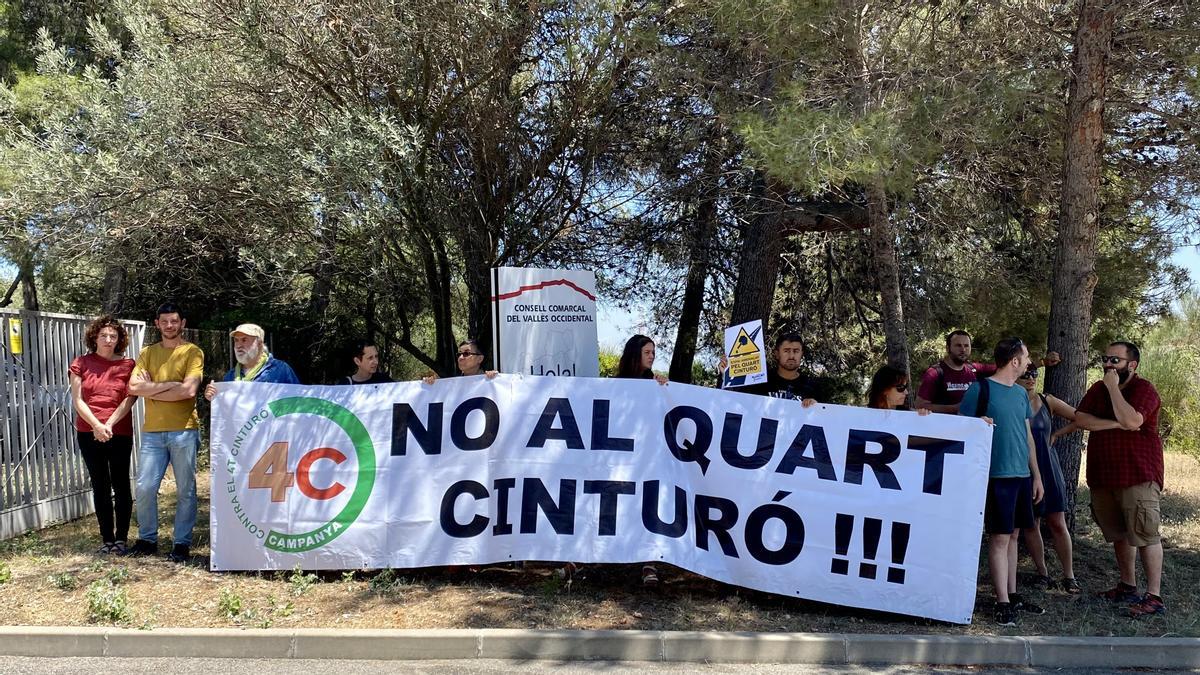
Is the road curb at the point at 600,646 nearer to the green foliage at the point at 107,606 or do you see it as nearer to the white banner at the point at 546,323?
the green foliage at the point at 107,606

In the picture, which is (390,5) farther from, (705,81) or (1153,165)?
(1153,165)

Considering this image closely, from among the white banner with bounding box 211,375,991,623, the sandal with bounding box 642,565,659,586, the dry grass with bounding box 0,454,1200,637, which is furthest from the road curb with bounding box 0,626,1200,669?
the sandal with bounding box 642,565,659,586

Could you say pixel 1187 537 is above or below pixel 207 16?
below

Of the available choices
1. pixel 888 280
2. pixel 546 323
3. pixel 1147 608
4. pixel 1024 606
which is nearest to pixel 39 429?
pixel 546 323

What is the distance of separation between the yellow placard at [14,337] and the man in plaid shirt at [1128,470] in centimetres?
829

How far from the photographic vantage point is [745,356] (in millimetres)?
6367

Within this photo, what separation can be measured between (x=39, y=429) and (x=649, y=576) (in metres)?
5.50

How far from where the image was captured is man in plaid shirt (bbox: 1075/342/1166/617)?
19.5ft

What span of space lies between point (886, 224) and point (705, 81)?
2261mm

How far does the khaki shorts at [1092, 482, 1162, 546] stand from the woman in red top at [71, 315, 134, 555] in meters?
7.01

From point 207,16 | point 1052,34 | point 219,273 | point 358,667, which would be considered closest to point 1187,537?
point 1052,34

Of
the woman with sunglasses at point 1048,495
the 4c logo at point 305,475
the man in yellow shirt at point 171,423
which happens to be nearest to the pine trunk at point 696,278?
the woman with sunglasses at point 1048,495

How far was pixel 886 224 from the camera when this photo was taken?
25.1ft

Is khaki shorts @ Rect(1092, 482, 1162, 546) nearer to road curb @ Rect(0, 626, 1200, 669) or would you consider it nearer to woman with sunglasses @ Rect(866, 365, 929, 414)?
road curb @ Rect(0, 626, 1200, 669)
